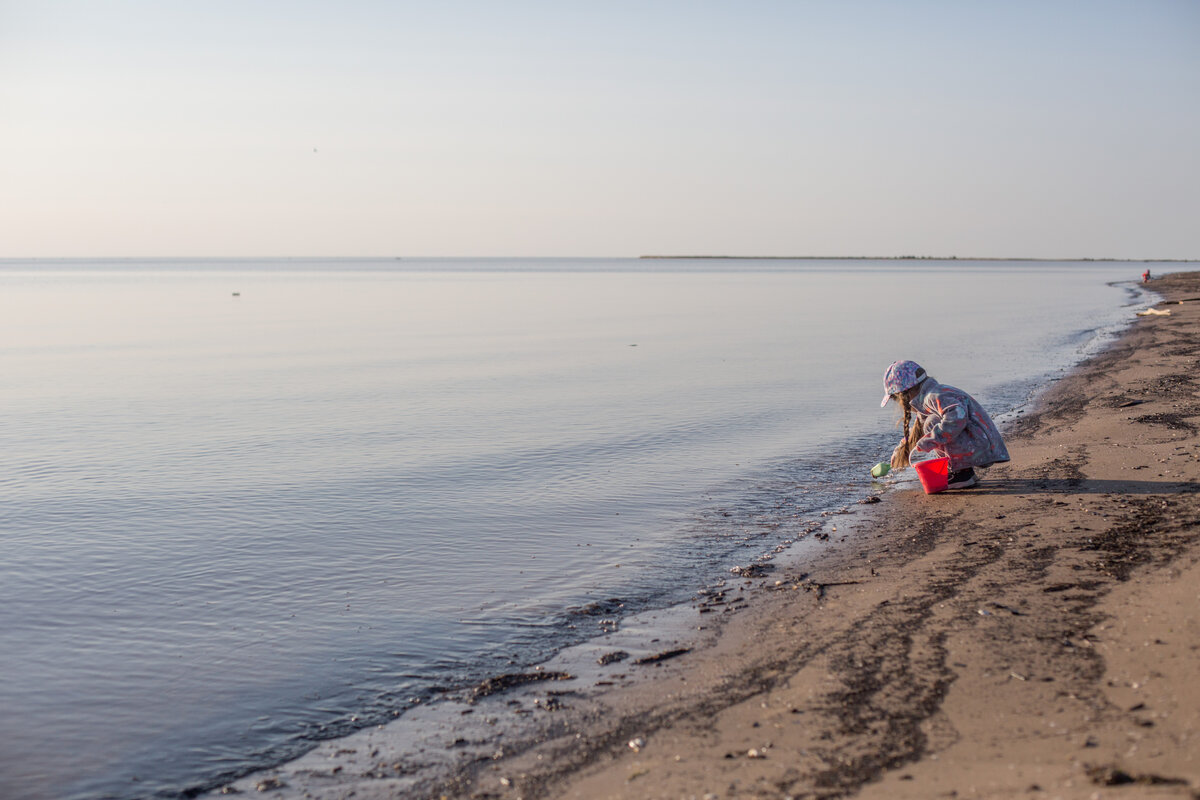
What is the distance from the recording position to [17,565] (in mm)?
8680

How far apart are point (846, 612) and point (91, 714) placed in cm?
509

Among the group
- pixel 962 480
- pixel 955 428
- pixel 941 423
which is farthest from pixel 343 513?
pixel 962 480

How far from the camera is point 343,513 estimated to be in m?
10.4

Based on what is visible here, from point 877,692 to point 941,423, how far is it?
5359 millimetres

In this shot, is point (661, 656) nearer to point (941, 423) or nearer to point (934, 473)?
point (941, 423)

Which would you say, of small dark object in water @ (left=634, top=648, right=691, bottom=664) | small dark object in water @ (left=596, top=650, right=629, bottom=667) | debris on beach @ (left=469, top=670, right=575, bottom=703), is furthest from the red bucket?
debris on beach @ (left=469, top=670, right=575, bottom=703)

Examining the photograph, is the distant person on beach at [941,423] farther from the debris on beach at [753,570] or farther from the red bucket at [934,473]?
the debris on beach at [753,570]

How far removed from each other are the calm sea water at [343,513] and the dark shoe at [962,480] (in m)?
1.12

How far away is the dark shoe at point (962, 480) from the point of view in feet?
34.2

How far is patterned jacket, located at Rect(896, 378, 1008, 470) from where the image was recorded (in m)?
9.88

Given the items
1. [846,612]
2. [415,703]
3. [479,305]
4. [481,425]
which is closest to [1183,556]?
[846,612]

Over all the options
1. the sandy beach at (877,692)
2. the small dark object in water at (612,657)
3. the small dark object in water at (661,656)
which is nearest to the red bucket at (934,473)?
the sandy beach at (877,692)

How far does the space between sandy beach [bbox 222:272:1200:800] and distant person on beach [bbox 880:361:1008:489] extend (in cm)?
144

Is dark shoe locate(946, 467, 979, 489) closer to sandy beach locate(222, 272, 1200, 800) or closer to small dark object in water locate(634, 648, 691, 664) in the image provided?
sandy beach locate(222, 272, 1200, 800)
